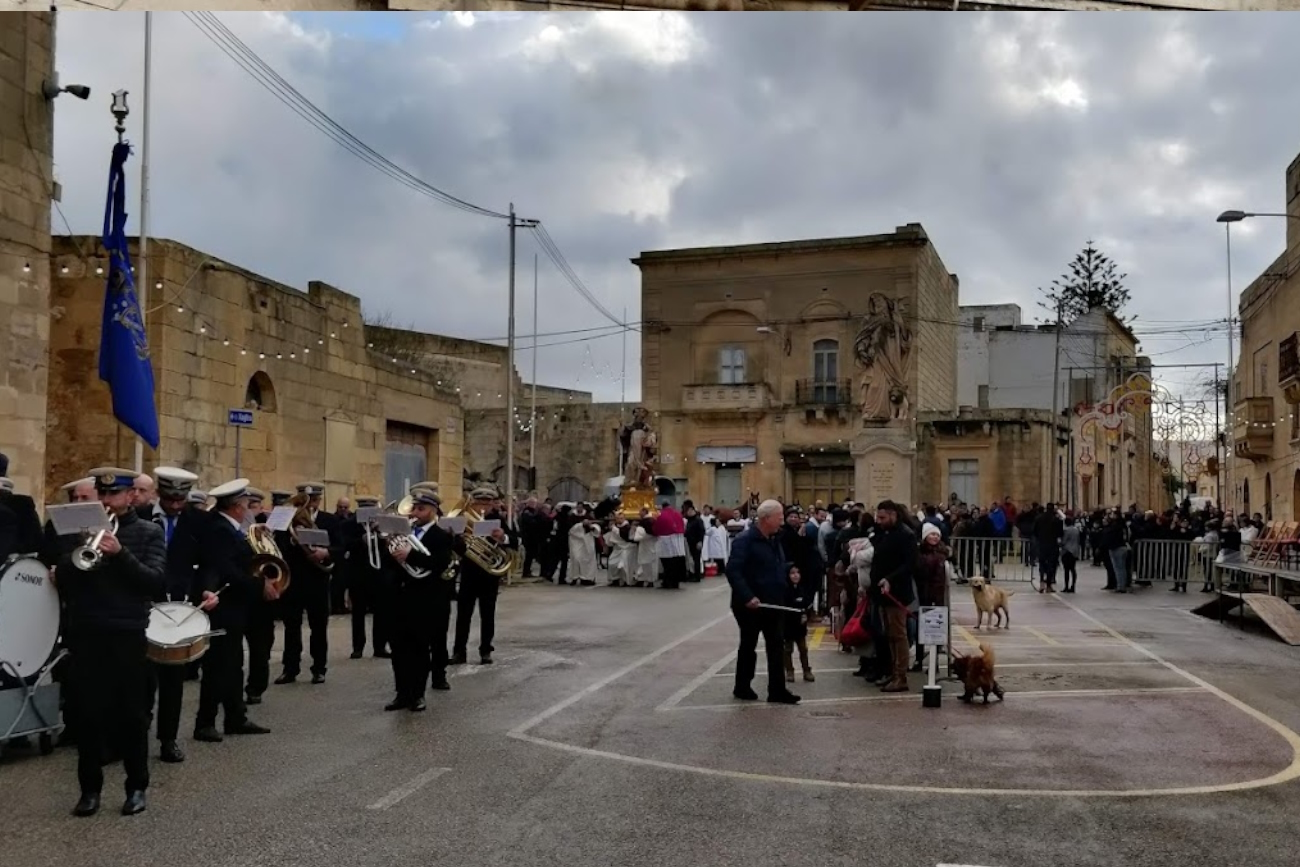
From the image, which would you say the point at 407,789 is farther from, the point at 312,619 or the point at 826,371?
the point at 826,371

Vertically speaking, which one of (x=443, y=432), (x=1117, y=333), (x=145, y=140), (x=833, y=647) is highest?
(x=1117, y=333)

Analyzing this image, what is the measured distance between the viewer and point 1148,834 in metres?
6.56

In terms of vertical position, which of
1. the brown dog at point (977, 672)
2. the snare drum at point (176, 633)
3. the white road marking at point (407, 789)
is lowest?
the white road marking at point (407, 789)

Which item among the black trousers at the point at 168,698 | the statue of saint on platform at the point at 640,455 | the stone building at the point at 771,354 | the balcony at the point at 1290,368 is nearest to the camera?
the black trousers at the point at 168,698

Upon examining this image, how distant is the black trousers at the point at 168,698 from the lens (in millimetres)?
8375

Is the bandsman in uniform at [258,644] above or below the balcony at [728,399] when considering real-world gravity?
below

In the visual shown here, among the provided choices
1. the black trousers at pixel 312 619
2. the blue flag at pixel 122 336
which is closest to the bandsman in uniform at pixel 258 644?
the black trousers at pixel 312 619

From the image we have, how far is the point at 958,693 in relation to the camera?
457 inches

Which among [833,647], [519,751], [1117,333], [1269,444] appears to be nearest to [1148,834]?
[519,751]

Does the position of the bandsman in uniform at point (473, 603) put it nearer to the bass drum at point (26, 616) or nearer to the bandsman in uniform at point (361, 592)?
the bandsman in uniform at point (361, 592)

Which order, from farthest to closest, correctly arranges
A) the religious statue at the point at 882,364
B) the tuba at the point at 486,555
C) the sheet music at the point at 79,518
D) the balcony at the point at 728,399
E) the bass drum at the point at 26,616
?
Answer: the balcony at the point at 728,399 → the religious statue at the point at 882,364 → the tuba at the point at 486,555 → the bass drum at the point at 26,616 → the sheet music at the point at 79,518

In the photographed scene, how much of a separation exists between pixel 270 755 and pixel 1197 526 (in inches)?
1110

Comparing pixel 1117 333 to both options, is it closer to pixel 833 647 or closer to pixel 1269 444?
pixel 1269 444

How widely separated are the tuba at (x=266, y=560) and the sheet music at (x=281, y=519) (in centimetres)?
78
